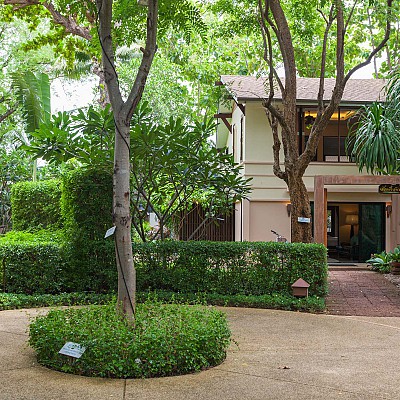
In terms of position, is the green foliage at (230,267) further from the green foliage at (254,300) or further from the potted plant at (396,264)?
the potted plant at (396,264)

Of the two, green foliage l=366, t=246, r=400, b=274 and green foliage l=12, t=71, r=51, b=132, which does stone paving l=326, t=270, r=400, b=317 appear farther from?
green foliage l=12, t=71, r=51, b=132

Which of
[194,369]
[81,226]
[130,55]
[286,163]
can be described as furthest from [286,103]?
[130,55]

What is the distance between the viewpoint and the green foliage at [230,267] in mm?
12180

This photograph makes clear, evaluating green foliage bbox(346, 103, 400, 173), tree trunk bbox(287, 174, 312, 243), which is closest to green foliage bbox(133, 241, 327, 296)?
tree trunk bbox(287, 174, 312, 243)

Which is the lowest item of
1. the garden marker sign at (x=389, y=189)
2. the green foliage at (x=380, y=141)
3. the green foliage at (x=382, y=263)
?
the green foliage at (x=382, y=263)

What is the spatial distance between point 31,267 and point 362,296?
667 centimetres

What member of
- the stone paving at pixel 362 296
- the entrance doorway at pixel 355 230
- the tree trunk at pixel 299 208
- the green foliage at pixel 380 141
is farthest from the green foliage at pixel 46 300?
the entrance doorway at pixel 355 230

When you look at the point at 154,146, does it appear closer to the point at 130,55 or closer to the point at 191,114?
the point at 130,55

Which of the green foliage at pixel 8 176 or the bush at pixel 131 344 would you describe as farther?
the green foliage at pixel 8 176

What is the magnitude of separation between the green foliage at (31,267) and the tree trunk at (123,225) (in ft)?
17.2

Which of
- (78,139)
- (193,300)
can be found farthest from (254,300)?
(78,139)

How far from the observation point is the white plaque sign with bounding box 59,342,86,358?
6.12 meters

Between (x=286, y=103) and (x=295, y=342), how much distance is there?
7.94 m

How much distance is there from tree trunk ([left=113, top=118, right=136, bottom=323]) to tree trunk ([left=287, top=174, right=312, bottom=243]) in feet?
26.2
